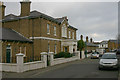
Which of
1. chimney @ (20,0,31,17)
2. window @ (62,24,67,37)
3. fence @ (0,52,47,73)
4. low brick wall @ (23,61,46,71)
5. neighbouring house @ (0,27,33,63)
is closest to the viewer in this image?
fence @ (0,52,47,73)

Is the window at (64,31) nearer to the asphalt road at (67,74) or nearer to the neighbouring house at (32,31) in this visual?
the neighbouring house at (32,31)

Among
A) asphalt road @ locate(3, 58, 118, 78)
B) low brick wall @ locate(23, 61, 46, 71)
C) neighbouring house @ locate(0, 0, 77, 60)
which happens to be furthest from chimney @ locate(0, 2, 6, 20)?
asphalt road @ locate(3, 58, 118, 78)

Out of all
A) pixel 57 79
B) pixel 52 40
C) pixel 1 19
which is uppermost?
pixel 1 19

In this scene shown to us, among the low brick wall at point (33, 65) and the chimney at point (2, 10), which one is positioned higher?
the chimney at point (2, 10)

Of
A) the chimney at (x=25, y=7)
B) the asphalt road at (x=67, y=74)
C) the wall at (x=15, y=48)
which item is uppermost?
the chimney at (x=25, y=7)

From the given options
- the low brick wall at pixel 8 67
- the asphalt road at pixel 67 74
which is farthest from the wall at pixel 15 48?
the asphalt road at pixel 67 74

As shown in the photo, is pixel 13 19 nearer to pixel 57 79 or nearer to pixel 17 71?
pixel 17 71

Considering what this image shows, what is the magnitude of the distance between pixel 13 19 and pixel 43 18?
561 cm

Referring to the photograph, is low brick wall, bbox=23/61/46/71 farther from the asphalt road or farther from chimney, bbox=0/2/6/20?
chimney, bbox=0/2/6/20

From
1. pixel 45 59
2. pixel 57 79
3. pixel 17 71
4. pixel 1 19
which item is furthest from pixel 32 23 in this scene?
pixel 57 79

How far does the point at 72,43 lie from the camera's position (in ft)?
106

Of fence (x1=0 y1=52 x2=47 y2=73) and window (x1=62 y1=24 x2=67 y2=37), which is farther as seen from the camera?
window (x1=62 y1=24 x2=67 y2=37)

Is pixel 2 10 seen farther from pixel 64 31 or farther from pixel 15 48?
pixel 64 31

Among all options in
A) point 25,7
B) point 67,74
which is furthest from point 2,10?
point 67,74
